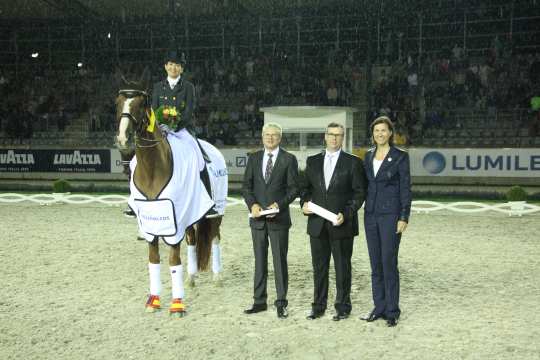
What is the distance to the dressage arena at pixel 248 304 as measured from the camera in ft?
15.6

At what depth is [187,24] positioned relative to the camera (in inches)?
1077

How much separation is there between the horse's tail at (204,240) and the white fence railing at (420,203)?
21.1 feet

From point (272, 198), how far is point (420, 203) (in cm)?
813

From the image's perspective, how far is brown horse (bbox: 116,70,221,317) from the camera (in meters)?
5.32

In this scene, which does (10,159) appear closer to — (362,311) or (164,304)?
(164,304)

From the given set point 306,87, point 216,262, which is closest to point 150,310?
point 216,262

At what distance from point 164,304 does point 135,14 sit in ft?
77.7

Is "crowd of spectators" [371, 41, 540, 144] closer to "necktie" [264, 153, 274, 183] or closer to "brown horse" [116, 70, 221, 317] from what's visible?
"necktie" [264, 153, 274, 183]

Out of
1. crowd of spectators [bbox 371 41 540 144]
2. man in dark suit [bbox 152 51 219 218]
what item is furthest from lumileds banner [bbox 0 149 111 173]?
man in dark suit [bbox 152 51 219 218]

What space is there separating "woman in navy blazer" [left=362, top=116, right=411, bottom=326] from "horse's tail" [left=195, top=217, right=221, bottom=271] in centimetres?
239

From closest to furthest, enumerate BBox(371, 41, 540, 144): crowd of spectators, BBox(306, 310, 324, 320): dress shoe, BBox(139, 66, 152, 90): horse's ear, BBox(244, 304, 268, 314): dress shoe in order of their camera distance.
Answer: BBox(139, 66, 152, 90): horse's ear
BBox(306, 310, 324, 320): dress shoe
BBox(244, 304, 268, 314): dress shoe
BBox(371, 41, 540, 144): crowd of spectators

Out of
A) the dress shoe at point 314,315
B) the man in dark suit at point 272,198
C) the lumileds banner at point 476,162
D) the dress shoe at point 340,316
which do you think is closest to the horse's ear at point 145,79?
the man in dark suit at point 272,198

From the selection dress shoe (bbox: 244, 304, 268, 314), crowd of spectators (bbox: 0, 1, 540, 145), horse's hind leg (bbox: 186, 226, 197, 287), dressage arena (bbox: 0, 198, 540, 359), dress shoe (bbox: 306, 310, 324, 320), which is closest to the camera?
dressage arena (bbox: 0, 198, 540, 359)

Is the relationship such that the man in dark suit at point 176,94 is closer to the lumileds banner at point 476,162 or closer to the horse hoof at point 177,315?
the horse hoof at point 177,315
